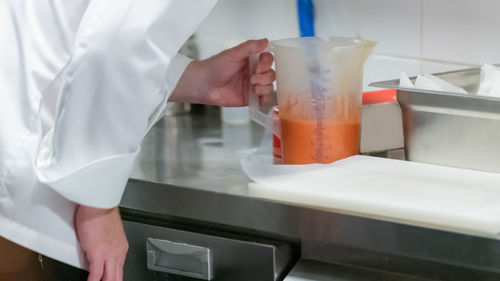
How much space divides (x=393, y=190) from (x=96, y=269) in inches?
16.2

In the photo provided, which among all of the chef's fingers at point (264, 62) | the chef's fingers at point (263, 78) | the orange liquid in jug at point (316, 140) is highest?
the chef's fingers at point (264, 62)

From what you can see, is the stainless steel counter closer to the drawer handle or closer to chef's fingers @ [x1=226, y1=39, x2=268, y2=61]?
the drawer handle

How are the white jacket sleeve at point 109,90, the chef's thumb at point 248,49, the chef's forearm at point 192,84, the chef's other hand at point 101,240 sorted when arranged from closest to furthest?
the white jacket sleeve at point 109,90 → the chef's other hand at point 101,240 → the chef's thumb at point 248,49 → the chef's forearm at point 192,84

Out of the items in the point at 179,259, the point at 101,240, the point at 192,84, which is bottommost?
the point at 179,259

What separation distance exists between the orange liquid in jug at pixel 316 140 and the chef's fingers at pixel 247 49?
4.9 inches

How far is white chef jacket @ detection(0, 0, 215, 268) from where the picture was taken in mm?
1049

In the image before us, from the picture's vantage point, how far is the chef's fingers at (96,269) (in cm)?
116

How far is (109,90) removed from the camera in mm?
1054

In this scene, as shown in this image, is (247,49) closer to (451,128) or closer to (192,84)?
(192,84)

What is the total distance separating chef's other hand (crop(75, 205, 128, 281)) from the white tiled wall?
748 mm

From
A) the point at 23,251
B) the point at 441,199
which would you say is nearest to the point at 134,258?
the point at 23,251

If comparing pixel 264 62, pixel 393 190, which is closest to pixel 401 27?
pixel 264 62

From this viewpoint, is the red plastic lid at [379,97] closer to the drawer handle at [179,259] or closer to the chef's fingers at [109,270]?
the drawer handle at [179,259]

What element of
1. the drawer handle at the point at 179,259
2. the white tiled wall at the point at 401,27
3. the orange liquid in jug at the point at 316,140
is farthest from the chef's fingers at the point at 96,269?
the white tiled wall at the point at 401,27
